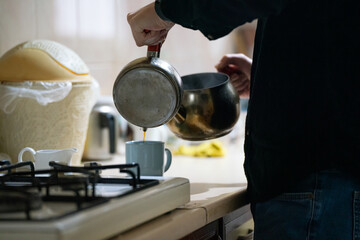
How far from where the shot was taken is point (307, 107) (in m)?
1.11

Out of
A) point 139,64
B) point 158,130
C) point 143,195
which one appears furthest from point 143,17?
point 158,130

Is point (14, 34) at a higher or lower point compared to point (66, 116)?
higher

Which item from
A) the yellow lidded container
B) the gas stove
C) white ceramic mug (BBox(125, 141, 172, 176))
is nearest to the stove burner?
the gas stove

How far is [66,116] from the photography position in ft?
5.13

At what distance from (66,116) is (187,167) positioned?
380 mm

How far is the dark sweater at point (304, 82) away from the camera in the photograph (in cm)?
109

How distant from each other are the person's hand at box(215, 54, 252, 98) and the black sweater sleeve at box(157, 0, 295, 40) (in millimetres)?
Answer: 494

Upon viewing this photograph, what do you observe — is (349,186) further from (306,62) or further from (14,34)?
(14,34)

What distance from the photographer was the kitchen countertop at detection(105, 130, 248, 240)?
3.20 feet

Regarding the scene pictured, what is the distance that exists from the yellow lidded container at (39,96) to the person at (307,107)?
45 centimetres

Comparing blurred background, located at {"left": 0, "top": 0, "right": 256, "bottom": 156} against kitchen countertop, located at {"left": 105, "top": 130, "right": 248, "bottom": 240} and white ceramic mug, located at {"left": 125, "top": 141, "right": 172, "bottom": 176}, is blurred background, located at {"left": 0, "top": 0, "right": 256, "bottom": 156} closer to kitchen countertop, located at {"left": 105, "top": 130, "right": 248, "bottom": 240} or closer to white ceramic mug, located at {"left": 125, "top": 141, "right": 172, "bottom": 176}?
kitchen countertop, located at {"left": 105, "top": 130, "right": 248, "bottom": 240}

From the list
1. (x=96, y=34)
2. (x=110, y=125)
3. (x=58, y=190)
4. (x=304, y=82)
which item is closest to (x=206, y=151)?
(x=110, y=125)

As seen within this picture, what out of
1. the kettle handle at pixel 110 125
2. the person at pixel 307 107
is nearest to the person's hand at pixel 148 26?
the person at pixel 307 107

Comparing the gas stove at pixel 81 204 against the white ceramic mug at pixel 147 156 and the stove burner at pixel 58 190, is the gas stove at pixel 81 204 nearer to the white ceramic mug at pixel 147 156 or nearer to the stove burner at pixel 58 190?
the stove burner at pixel 58 190
